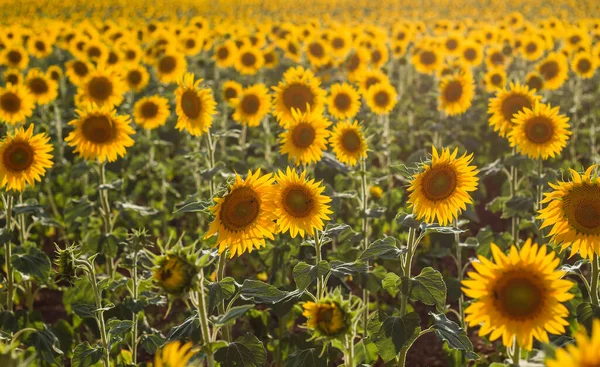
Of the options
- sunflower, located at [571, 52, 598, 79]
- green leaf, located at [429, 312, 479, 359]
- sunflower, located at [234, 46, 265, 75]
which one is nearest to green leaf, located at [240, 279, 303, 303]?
green leaf, located at [429, 312, 479, 359]

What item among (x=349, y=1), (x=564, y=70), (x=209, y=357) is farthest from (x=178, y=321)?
(x=349, y=1)

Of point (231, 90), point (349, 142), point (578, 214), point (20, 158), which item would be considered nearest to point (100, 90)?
point (231, 90)

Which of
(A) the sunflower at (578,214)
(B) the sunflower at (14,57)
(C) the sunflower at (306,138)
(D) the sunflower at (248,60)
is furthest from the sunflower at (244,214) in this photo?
(B) the sunflower at (14,57)

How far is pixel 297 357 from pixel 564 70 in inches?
240

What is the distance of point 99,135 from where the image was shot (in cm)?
500

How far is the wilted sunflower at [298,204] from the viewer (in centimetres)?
343

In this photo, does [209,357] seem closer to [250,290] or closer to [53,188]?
[250,290]

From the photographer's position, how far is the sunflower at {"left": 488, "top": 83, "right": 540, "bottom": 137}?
5156 mm

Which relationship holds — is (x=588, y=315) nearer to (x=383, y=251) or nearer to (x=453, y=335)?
(x=453, y=335)

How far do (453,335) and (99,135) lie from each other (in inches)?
122

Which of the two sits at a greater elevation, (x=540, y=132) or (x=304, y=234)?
(x=540, y=132)

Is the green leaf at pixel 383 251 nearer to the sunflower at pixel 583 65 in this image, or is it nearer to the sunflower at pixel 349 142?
the sunflower at pixel 349 142

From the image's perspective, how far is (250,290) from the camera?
3.17m

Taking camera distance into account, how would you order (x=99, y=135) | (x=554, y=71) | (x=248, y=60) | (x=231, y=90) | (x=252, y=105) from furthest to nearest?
(x=248, y=60) → (x=554, y=71) → (x=231, y=90) → (x=252, y=105) → (x=99, y=135)
